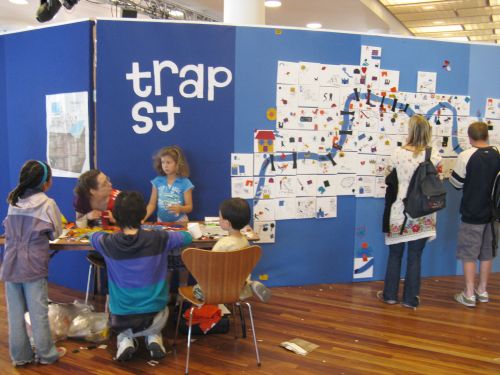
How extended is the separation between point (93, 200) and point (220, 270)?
1378 mm

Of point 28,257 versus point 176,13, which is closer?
point 28,257

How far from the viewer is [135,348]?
9.16ft

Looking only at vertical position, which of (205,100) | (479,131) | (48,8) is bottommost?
(479,131)

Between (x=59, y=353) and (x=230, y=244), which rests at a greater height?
(x=230, y=244)

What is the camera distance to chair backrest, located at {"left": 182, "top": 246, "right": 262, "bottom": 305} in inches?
101

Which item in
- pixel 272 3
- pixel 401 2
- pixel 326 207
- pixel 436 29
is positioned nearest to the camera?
pixel 326 207

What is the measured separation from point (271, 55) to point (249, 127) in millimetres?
644

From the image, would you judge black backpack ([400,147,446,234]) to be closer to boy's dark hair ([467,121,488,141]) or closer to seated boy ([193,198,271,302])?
boy's dark hair ([467,121,488,141])

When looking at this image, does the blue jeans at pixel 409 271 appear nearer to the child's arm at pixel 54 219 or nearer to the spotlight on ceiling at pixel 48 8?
the child's arm at pixel 54 219

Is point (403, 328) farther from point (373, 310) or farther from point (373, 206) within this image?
point (373, 206)

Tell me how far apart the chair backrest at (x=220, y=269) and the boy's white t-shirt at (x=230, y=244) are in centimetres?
20

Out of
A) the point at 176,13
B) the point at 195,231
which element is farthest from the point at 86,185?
the point at 176,13

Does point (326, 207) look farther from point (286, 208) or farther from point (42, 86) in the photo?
point (42, 86)

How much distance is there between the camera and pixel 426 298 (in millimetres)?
3973
